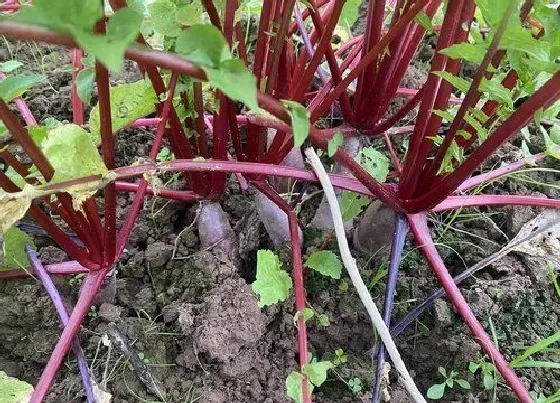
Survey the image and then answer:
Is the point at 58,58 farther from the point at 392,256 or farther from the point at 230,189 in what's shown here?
the point at 392,256

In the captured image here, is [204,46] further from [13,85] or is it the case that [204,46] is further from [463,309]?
[463,309]

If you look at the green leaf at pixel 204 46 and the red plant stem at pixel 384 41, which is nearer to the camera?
the green leaf at pixel 204 46

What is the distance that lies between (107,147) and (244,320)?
422mm

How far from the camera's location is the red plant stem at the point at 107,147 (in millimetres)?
804

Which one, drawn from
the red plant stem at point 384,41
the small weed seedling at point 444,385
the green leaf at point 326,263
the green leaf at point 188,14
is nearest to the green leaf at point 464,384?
the small weed seedling at point 444,385

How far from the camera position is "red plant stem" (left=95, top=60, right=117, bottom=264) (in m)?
0.80

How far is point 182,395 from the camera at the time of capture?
3.65 feet

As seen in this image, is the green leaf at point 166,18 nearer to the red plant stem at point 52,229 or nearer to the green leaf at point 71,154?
the green leaf at point 71,154

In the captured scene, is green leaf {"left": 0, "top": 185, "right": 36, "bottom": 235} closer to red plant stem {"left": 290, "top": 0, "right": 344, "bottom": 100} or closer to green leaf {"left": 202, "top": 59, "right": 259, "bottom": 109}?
green leaf {"left": 202, "top": 59, "right": 259, "bottom": 109}

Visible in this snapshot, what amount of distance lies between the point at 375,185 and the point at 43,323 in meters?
0.70

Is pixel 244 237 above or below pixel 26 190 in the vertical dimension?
below

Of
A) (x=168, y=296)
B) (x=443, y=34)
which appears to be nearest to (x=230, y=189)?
(x=168, y=296)

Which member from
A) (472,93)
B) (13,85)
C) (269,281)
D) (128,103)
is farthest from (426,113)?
(13,85)

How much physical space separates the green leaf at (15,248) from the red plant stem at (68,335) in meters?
0.17
